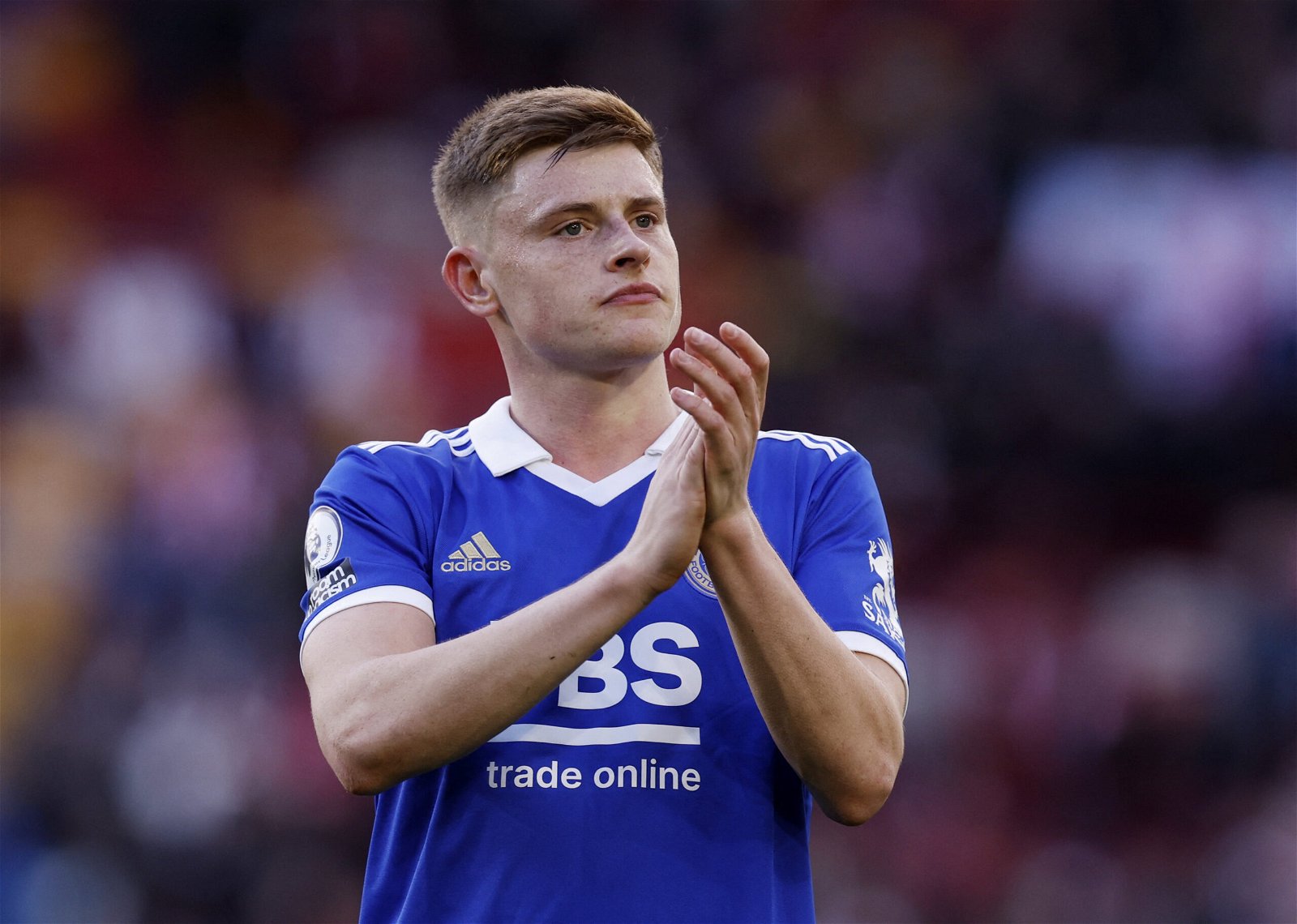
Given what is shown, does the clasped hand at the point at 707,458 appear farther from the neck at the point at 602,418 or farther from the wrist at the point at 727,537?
the neck at the point at 602,418

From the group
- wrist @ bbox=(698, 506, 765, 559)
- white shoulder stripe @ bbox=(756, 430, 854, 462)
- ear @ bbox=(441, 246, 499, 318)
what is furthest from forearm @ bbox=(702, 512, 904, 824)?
ear @ bbox=(441, 246, 499, 318)

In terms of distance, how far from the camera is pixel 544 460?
10.0 feet

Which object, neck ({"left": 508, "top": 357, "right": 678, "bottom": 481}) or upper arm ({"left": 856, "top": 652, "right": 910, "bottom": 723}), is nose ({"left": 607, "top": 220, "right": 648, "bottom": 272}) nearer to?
neck ({"left": 508, "top": 357, "right": 678, "bottom": 481})

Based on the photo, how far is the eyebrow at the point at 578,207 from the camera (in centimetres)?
299

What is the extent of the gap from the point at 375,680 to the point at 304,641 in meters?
0.32

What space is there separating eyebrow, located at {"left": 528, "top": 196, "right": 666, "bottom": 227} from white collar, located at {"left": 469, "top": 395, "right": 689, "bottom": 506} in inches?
16.6

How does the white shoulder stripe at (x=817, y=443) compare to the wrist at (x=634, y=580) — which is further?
the white shoulder stripe at (x=817, y=443)

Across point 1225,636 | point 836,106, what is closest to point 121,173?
point 836,106

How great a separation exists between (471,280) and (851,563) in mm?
1022

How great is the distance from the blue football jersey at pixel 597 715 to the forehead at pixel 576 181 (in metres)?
0.50

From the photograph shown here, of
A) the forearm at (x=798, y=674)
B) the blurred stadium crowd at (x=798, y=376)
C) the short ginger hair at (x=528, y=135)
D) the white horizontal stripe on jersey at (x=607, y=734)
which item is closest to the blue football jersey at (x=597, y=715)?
the white horizontal stripe on jersey at (x=607, y=734)

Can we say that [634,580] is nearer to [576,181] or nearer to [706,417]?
[706,417]

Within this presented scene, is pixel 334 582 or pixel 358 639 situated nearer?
pixel 358 639

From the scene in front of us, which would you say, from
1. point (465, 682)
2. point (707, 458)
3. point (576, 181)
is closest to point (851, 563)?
point (707, 458)
